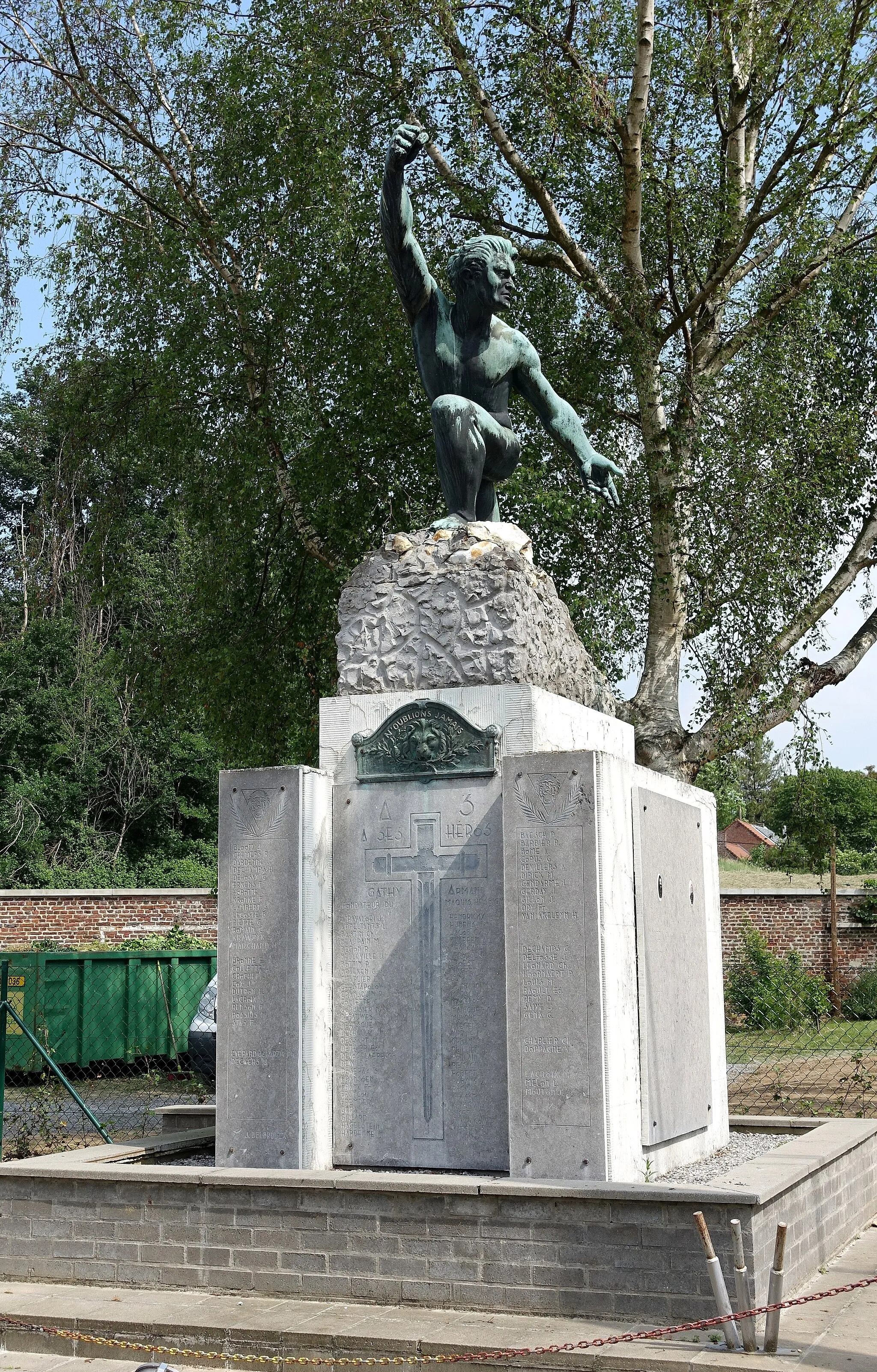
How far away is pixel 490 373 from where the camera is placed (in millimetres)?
7418

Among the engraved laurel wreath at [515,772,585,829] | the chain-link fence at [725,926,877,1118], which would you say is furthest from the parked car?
the engraved laurel wreath at [515,772,585,829]

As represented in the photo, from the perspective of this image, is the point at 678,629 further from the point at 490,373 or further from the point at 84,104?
the point at 84,104

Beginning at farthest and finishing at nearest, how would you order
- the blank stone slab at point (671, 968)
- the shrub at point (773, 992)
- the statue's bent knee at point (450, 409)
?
1. the shrub at point (773, 992)
2. the statue's bent knee at point (450, 409)
3. the blank stone slab at point (671, 968)

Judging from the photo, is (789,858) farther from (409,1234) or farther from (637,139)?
(409,1234)

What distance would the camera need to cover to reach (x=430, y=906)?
21.1ft

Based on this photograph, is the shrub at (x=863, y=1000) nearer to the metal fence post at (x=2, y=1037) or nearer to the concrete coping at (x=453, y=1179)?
the metal fence post at (x=2, y=1037)

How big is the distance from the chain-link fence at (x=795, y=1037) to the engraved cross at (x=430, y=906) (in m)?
6.35

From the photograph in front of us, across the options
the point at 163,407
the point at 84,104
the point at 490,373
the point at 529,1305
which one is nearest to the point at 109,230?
the point at 84,104

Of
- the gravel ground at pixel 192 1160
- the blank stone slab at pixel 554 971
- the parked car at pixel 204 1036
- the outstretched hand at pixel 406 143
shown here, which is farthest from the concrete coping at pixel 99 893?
the outstretched hand at pixel 406 143

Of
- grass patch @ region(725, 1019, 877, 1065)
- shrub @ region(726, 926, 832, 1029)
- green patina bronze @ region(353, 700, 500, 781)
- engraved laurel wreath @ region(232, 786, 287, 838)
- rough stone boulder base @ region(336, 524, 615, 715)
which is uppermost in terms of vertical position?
rough stone boulder base @ region(336, 524, 615, 715)

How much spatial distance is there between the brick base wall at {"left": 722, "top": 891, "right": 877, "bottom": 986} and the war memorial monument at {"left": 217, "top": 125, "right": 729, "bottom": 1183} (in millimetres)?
16999

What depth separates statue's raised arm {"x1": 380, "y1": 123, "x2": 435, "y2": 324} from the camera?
6.48 m

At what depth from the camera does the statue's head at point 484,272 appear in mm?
7129

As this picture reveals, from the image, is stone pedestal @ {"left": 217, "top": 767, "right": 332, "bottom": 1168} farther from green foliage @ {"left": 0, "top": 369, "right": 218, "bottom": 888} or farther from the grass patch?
green foliage @ {"left": 0, "top": 369, "right": 218, "bottom": 888}
